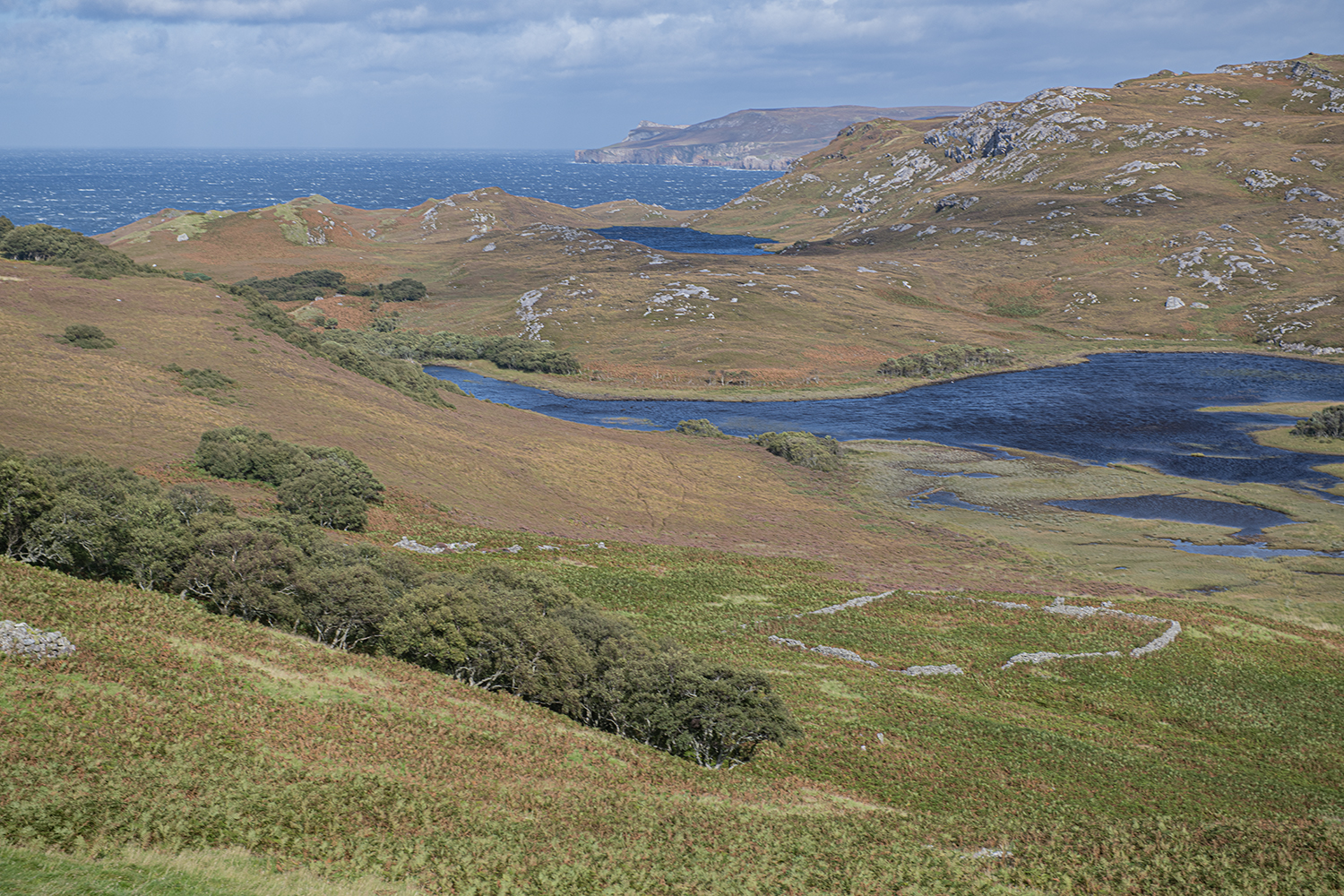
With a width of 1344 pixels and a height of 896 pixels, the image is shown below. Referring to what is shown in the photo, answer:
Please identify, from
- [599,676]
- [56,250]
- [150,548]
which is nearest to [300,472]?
[150,548]

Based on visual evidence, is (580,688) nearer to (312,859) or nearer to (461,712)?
(461,712)

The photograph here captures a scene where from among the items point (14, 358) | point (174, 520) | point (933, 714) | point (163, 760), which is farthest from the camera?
point (14, 358)

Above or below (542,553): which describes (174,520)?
above

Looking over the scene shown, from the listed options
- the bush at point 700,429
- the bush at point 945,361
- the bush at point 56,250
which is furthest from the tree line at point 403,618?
the bush at point 945,361

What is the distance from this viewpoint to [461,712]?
96.1 ft

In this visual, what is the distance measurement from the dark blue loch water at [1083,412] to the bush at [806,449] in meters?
9.70

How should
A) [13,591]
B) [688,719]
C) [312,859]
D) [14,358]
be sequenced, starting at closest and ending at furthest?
1. [312,859]
2. [13,591]
3. [688,719]
4. [14,358]

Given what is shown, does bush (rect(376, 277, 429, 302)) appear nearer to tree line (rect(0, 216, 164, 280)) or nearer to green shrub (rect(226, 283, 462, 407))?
tree line (rect(0, 216, 164, 280))

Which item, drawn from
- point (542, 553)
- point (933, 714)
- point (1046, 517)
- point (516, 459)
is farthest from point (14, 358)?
point (1046, 517)

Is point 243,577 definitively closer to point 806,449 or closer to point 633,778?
point 633,778

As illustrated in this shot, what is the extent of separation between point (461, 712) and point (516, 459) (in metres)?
51.1

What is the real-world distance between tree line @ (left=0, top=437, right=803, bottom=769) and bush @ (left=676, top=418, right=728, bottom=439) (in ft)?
216

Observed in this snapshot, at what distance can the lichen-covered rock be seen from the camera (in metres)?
23.1

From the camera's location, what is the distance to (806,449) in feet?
299
